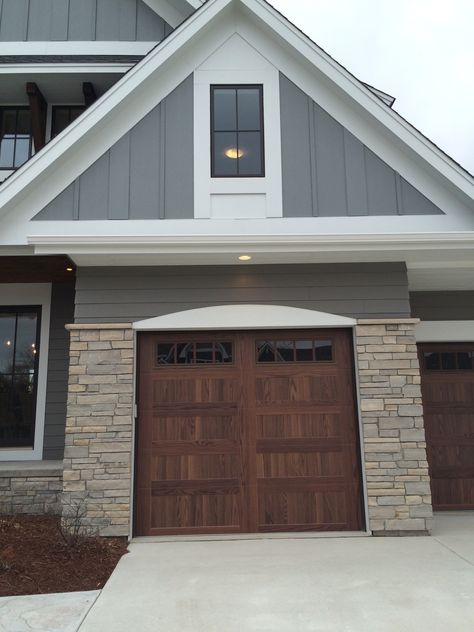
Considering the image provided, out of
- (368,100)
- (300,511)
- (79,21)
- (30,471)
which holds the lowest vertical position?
(300,511)

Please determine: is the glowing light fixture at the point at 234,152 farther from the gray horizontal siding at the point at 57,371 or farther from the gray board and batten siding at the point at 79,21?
the gray board and batten siding at the point at 79,21

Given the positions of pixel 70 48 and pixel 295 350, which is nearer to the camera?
pixel 295 350

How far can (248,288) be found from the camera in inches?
263

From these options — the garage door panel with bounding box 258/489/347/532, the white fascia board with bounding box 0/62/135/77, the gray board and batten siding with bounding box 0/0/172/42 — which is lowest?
the garage door panel with bounding box 258/489/347/532

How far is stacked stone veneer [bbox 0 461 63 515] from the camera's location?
686cm

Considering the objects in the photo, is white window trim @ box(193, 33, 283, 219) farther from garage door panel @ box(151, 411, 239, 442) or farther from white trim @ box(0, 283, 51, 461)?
white trim @ box(0, 283, 51, 461)

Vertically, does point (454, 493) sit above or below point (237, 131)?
below

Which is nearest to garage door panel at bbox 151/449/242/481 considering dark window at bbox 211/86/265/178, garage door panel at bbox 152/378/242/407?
garage door panel at bbox 152/378/242/407

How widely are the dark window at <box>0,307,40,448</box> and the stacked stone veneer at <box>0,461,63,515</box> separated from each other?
3.13ft

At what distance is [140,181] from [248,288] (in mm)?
1796

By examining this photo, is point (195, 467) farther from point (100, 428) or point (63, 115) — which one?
point (63, 115)

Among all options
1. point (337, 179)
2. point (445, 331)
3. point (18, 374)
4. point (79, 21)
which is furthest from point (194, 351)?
point (79, 21)

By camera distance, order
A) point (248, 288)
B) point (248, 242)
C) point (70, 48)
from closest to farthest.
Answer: point (248, 242), point (248, 288), point (70, 48)

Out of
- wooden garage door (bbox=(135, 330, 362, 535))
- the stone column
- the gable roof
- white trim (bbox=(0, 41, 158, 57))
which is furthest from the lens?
white trim (bbox=(0, 41, 158, 57))
